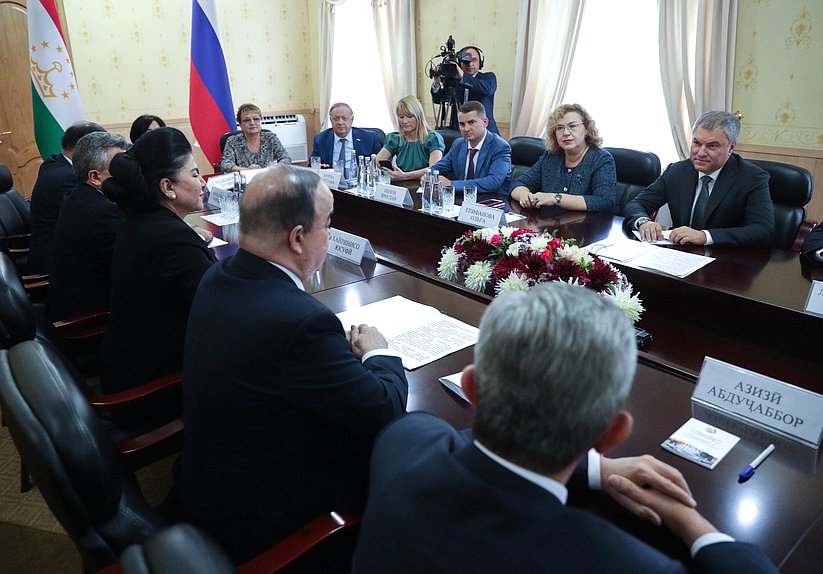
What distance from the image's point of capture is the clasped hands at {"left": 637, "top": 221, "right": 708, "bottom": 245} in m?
2.14

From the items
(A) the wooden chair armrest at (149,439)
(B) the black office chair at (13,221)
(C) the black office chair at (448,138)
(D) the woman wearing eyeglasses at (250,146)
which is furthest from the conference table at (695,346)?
(D) the woman wearing eyeglasses at (250,146)

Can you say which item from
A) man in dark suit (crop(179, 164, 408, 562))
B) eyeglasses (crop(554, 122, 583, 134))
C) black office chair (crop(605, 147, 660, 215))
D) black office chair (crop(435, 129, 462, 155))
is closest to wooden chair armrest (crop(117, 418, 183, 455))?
man in dark suit (crop(179, 164, 408, 562))

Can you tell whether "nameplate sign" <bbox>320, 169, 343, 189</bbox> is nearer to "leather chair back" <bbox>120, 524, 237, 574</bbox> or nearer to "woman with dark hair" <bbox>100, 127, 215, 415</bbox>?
"woman with dark hair" <bbox>100, 127, 215, 415</bbox>

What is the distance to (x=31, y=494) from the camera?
6.69 ft

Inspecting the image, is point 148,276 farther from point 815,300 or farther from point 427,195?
point 815,300

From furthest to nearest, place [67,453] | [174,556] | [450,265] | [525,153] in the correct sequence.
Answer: [525,153], [450,265], [67,453], [174,556]

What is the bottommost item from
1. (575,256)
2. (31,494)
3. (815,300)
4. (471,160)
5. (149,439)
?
(31,494)

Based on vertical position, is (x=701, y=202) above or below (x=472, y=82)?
below

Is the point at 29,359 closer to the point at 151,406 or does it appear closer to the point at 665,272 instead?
the point at 151,406

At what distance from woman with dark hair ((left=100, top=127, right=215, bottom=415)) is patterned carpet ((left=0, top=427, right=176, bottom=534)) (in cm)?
54

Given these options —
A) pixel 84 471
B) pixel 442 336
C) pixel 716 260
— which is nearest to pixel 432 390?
pixel 442 336

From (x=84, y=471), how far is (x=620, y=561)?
777 mm

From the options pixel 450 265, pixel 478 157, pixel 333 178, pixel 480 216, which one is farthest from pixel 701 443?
pixel 333 178

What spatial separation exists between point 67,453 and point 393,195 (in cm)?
224
